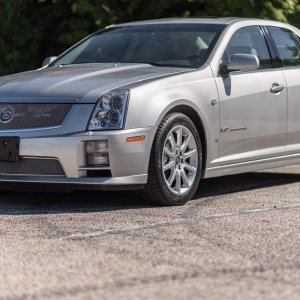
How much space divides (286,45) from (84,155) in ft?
10.0

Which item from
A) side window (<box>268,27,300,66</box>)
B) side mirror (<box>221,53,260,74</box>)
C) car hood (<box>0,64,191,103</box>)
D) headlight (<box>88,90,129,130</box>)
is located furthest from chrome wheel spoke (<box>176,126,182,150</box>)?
side window (<box>268,27,300,66</box>)

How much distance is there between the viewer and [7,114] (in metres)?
7.94

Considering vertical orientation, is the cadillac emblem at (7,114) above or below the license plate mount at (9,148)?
above

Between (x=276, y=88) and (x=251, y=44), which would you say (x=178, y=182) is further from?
(x=251, y=44)

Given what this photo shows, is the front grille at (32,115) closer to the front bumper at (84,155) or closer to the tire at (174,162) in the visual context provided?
the front bumper at (84,155)

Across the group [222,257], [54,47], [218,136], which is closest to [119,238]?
[222,257]

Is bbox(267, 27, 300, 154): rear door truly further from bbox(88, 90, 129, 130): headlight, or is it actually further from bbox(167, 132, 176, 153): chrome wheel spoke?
bbox(88, 90, 129, 130): headlight

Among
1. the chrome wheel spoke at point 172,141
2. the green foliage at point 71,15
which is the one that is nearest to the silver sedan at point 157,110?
the chrome wheel spoke at point 172,141

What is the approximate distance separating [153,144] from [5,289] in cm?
293

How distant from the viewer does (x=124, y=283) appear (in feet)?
17.0

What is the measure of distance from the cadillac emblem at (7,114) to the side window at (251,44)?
7.04 feet

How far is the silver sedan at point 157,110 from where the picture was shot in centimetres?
766

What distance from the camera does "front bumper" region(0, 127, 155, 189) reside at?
24.9 feet

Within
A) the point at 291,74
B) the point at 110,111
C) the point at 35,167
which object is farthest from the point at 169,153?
the point at 291,74
